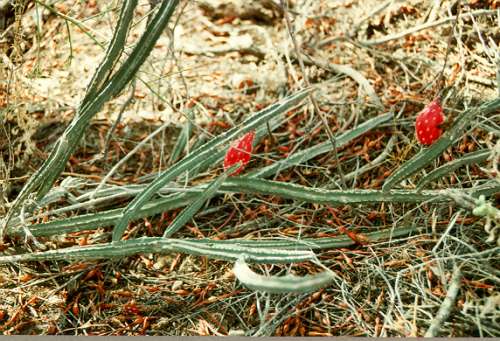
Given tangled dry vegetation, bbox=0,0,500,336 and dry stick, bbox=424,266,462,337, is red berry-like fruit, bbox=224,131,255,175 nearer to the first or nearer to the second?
tangled dry vegetation, bbox=0,0,500,336

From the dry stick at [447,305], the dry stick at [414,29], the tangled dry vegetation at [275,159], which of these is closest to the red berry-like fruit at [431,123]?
the tangled dry vegetation at [275,159]

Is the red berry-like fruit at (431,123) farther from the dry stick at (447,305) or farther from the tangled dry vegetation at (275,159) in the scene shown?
the dry stick at (447,305)

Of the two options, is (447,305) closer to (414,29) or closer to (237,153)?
(237,153)

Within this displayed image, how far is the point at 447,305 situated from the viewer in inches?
49.1

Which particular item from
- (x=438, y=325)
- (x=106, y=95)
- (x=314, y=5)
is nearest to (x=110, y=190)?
(x=106, y=95)

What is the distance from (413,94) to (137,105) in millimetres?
717

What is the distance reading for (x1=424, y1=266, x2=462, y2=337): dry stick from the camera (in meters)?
1.22

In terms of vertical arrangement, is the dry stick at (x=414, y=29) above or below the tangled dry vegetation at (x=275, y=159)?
above

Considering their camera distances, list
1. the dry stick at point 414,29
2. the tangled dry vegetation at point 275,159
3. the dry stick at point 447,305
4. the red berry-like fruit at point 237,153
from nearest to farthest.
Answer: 1. the dry stick at point 447,305
2. the tangled dry vegetation at point 275,159
3. the red berry-like fruit at point 237,153
4. the dry stick at point 414,29

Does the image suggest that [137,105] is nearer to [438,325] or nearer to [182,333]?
[182,333]

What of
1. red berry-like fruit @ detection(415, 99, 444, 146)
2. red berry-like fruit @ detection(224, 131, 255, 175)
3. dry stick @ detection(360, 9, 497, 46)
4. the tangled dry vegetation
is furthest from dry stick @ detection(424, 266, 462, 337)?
dry stick @ detection(360, 9, 497, 46)

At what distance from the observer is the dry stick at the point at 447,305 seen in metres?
1.22

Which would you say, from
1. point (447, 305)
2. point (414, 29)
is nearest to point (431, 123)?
point (447, 305)

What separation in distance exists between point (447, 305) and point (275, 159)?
609 mm
